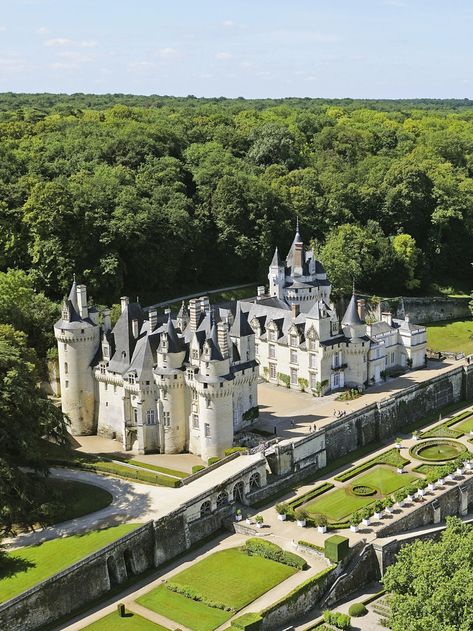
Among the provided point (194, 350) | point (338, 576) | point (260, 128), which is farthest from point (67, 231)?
point (260, 128)

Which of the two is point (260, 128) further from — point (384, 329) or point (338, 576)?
point (338, 576)

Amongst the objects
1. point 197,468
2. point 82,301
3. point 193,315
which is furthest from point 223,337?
point 82,301

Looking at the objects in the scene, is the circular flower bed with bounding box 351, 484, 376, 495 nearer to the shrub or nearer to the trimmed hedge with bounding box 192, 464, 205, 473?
the shrub

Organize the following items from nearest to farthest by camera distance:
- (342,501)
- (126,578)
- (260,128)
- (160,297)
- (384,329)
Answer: (126,578) < (342,501) < (384,329) < (160,297) < (260,128)

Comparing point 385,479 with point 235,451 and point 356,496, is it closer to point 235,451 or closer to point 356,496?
point 356,496

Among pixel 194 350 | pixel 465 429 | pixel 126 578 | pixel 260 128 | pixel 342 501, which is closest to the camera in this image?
pixel 126 578

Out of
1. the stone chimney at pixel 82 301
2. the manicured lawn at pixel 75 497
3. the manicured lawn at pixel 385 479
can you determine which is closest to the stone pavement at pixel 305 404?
the manicured lawn at pixel 385 479
